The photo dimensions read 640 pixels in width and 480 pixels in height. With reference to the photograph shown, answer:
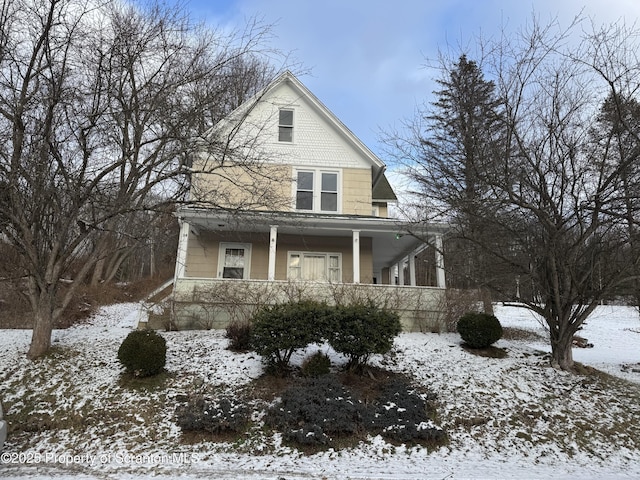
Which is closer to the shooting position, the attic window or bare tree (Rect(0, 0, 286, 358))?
bare tree (Rect(0, 0, 286, 358))

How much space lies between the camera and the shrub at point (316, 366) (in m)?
7.19

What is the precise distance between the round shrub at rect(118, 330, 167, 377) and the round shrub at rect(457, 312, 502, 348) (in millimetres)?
6923

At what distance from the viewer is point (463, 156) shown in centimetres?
915

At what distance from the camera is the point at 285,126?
1511 centimetres

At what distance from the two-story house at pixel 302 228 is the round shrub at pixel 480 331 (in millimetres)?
2079

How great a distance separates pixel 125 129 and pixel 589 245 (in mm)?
10062

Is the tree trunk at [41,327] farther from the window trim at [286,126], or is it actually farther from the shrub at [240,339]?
the window trim at [286,126]

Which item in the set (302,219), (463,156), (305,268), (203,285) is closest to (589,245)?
(463,156)

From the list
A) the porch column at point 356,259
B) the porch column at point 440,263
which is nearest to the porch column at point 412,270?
the porch column at point 440,263

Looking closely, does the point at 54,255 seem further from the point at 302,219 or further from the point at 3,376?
the point at 302,219

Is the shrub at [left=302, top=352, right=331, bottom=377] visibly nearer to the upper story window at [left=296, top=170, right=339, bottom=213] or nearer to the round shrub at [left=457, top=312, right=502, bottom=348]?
the round shrub at [left=457, top=312, right=502, bottom=348]

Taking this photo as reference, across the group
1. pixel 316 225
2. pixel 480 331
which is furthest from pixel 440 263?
pixel 316 225

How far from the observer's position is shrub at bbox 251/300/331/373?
286 inches

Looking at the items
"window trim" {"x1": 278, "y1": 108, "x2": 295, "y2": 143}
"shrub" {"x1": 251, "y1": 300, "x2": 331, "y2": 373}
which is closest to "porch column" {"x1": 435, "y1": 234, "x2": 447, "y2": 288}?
"shrub" {"x1": 251, "y1": 300, "x2": 331, "y2": 373}
